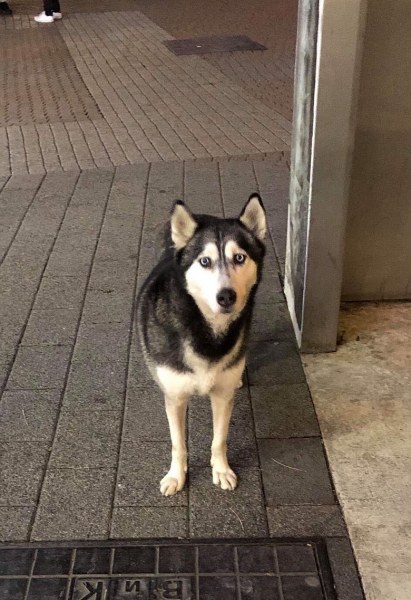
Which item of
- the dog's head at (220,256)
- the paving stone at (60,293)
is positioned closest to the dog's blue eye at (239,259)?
the dog's head at (220,256)

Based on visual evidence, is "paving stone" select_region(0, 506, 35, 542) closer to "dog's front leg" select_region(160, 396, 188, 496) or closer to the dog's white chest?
"dog's front leg" select_region(160, 396, 188, 496)

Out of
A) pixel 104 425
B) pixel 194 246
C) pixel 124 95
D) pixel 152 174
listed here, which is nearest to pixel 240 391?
pixel 104 425

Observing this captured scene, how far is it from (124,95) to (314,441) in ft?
24.5

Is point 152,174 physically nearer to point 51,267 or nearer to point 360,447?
point 51,267

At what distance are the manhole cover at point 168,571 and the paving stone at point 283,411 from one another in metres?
0.75

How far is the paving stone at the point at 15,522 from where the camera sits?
2928 mm

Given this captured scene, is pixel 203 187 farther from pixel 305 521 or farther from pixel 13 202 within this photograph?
pixel 305 521

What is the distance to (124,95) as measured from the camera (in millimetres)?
9633

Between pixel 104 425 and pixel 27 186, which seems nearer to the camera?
pixel 104 425

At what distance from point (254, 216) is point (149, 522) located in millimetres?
1491

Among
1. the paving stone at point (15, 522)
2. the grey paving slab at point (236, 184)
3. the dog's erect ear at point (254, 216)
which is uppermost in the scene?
the dog's erect ear at point (254, 216)

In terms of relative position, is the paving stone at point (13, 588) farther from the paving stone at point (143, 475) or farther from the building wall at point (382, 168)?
the building wall at point (382, 168)

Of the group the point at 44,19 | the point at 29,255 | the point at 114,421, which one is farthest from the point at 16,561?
the point at 44,19

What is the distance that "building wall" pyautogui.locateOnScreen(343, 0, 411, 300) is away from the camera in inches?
151
